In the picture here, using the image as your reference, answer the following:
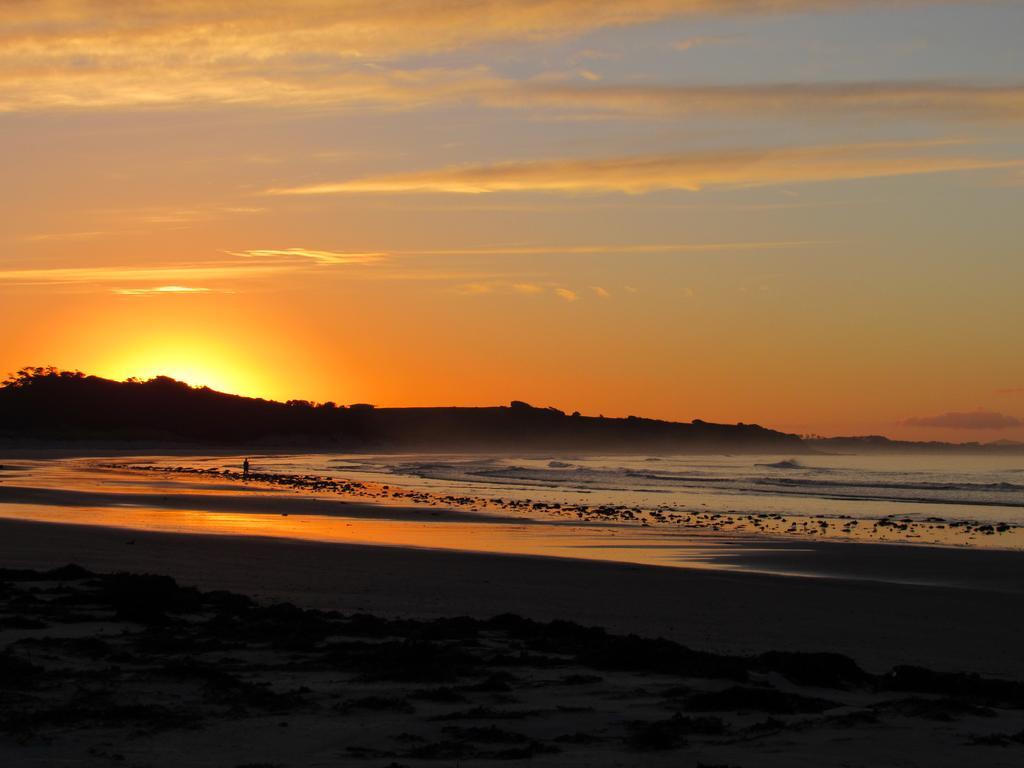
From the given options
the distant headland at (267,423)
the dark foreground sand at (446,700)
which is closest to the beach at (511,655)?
the dark foreground sand at (446,700)

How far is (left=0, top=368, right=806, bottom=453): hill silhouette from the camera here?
121500mm

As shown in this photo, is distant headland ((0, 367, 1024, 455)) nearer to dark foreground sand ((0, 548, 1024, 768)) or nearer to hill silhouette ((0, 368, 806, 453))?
hill silhouette ((0, 368, 806, 453))

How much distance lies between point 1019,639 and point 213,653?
29.5 ft

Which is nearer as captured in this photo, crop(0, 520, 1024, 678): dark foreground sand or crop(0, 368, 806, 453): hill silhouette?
crop(0, 520, 1024, 678): dark foreground sand

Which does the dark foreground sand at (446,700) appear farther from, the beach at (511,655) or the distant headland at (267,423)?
the distant headland at (267,423)

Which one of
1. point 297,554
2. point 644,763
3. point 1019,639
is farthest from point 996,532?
point 644,763

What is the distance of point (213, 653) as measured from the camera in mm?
9945

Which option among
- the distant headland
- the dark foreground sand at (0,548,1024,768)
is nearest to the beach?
the dark foreground sand at (0,548,1024,768)

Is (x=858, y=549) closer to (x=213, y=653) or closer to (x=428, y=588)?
(x=428, y=588)

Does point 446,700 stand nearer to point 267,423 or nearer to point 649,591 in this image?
point 649,591

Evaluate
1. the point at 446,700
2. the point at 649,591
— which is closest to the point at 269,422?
the point at 649,591

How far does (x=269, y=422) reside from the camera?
139 m

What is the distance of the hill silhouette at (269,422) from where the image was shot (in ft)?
399

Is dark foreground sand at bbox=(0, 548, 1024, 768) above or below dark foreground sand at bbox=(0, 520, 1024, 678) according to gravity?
above
